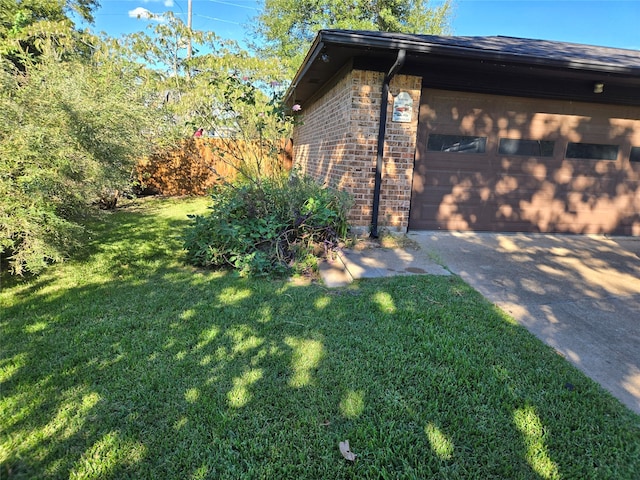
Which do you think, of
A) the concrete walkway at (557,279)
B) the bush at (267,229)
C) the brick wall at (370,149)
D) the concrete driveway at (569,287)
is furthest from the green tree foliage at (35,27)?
the concrete driveway at (569,287)

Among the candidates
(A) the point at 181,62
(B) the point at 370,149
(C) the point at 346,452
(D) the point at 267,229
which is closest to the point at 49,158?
(D) the point at 267,229

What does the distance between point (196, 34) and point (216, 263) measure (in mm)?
11579

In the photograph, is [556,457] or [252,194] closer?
[556,457]

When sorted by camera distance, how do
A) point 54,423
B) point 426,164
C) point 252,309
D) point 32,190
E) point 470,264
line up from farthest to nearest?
1. point 426,164
2. point 470,264
3. point 32,190
4. point 252,309
5. point 54,423

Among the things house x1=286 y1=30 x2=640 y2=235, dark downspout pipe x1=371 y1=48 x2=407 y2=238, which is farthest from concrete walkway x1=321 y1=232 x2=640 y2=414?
dark downspout pipe x1=371 y1=48 x2=407 y2=238

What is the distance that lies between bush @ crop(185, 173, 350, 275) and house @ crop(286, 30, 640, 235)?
88cm

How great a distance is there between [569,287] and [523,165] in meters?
2.96

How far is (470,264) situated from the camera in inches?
190

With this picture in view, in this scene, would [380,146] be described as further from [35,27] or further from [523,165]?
[35,27]

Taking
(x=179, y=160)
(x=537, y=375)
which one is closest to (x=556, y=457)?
(x=537, y=375)

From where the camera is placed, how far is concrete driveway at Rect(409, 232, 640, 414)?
8.98 ft

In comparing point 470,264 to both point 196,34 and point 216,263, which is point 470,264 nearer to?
point 216,263

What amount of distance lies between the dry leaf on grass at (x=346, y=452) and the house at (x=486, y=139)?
4237 millimetres

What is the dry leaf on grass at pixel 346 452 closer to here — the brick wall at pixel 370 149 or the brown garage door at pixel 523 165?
the brick wall at pixel 370 149
